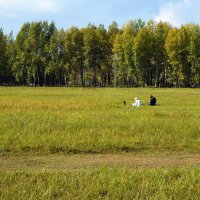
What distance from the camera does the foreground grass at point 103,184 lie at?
7680mm

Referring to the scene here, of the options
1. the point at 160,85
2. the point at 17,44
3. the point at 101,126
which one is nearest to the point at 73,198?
the point at 101,126

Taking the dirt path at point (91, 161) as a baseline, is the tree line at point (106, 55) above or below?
above

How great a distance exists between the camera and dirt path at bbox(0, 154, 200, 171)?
11.4 metres

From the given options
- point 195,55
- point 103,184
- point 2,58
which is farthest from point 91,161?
point 2,58

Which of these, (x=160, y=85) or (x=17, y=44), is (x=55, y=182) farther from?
(x=17, y=44)

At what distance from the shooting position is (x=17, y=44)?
112 meters

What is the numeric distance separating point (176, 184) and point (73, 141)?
6.76 m

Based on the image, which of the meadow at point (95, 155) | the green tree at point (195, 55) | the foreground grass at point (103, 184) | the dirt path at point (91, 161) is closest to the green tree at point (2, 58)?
the green tree at point (195, 55)

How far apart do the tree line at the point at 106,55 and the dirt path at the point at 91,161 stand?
8126cm

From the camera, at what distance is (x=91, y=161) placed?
1228cm

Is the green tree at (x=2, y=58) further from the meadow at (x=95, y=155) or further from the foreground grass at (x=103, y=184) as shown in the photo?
the foreground grass at (x=103, y=184)

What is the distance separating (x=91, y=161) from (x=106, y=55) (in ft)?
316

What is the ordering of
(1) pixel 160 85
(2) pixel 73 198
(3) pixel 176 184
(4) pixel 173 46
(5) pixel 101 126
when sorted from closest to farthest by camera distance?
(2) pixel 73 198 → (3) pixel 176 184 → (5) pixel 101 126 → (4) pixel 173 46 → (1) pixel 160 85

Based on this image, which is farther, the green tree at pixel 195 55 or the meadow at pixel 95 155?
the green tree at pixel 195 55
